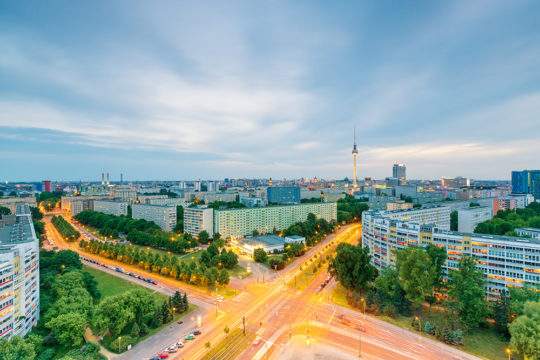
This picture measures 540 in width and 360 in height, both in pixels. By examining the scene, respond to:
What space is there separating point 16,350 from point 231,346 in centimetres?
2184

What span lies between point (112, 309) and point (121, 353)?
212 inches

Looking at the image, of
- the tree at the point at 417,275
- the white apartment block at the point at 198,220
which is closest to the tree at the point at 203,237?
the white apartment block at the point at 198,220

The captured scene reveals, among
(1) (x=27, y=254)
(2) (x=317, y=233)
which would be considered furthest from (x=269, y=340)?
(2) (x=317, y=233)

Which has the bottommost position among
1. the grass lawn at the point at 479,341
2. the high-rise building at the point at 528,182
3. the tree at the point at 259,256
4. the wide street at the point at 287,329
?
the grass lawn at the point at 479,341

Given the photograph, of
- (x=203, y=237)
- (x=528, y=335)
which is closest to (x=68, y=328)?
(x=203, y=237)

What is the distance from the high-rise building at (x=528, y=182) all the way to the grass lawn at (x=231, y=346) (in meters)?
195

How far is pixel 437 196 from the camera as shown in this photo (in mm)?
167625

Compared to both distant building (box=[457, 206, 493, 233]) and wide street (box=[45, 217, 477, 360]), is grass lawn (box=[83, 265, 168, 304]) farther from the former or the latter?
distant building (box=[457, 206, 493, 233])

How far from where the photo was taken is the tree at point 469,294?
36.8 meters

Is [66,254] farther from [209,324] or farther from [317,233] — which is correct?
[317,233]

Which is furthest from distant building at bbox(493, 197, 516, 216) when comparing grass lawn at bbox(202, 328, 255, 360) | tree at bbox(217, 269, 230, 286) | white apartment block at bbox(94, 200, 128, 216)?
white apartment block at bbox(94, 200, 128, 216)

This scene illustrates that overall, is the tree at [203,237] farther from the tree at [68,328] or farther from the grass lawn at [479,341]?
the grass lawn at [479,341]

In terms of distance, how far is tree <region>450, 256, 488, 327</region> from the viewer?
36.8 m

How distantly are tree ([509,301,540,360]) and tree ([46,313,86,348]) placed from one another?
162 feet
